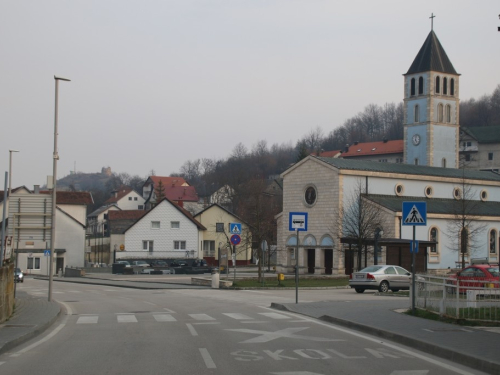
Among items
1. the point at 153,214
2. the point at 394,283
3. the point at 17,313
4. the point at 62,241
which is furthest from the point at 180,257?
the point at 17,313

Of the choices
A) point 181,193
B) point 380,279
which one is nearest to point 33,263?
point 380,279

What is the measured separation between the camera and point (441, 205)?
234 feet

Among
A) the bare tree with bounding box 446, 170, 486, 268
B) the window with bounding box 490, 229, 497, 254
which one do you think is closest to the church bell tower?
the bare tree with bounding box 446, 170, 486, 268

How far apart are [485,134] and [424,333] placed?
124647 millimetres

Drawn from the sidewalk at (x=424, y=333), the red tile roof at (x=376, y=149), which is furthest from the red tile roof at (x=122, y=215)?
the sidewalk at (x=424, y=333)

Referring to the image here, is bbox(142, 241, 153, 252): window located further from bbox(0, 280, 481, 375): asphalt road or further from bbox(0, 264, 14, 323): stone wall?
bbox(0, 264, 14, 323): stone wall

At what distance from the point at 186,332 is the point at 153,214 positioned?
7105cm

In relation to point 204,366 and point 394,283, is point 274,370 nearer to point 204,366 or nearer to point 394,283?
point 204,366

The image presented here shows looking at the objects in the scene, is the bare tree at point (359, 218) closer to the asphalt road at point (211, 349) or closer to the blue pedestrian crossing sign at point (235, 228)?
the blue pedestrian crossing sign at point (235, 228)

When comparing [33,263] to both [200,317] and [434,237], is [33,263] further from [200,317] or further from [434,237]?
[200,317]

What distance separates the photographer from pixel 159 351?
13102 millimetres

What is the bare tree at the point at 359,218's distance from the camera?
57.7 metres

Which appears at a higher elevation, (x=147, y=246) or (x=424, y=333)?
(x=147, y=246)

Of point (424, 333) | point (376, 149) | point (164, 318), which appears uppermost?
point (376, 149)
